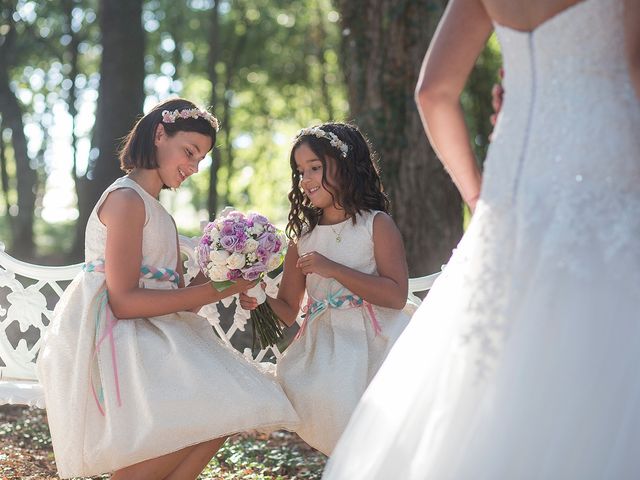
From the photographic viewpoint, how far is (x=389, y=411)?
2471 millimetres

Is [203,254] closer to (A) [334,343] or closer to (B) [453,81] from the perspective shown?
(A) [334,343]

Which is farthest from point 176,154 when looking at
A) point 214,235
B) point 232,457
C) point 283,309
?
point 232,457

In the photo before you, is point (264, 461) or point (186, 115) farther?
point (264, 461)

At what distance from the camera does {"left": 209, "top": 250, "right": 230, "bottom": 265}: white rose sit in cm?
380

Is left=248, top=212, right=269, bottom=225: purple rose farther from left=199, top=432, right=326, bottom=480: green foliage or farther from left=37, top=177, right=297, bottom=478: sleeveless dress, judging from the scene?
left=199, top=432, right=326, bottom=480: green foliage

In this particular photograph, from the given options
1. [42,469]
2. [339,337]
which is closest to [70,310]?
[339,337]

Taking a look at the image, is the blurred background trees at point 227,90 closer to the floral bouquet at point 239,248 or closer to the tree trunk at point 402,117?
the tree trunk at point 402,117

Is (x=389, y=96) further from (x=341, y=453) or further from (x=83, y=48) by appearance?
(x=83, y=48)

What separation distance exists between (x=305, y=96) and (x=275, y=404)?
2426 cm

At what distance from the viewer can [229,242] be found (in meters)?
3.82

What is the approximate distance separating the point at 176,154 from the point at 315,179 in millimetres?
656

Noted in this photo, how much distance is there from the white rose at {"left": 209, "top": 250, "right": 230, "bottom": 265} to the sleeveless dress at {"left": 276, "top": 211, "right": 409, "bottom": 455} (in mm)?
608

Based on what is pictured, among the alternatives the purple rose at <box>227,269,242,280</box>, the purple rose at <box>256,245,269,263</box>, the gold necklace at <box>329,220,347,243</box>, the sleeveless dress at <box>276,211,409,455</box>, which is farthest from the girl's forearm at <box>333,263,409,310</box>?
the purple rose at <box>227,269,242,280</box>

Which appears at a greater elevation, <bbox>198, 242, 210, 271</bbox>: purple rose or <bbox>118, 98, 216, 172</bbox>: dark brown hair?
<bbox>118, 98, 216, 172</bbox>: dark brown hair
